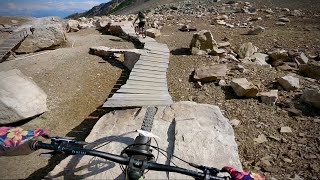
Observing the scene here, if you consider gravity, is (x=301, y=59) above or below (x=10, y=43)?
below

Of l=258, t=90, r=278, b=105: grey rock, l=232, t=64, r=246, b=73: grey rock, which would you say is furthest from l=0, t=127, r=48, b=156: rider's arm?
l=232, t=64, r=246, b=73: grey rock

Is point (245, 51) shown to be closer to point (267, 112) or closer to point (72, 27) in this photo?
point (267, 112)

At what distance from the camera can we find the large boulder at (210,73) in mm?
8562

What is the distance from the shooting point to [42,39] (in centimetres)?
1279

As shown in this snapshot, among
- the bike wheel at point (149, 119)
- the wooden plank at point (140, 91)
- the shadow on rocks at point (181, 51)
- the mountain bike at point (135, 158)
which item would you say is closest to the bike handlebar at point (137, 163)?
the mountain bike at point (135, 158)

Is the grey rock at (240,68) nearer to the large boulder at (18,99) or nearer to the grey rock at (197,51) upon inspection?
the grey rock at (197,51)

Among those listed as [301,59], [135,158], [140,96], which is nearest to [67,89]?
[140,96]

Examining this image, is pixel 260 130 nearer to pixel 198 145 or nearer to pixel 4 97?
pixel 198 145

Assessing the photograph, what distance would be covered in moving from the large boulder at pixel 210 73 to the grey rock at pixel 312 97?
8.27ft

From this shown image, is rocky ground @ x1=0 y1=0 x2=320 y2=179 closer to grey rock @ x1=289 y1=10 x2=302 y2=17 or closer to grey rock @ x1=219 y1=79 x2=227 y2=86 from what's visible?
grey rock @ x1=219 y1=79 x2=227 y2=86

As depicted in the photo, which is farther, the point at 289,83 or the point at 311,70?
the point at 311,70

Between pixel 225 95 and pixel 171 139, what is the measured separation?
3190 millimetres

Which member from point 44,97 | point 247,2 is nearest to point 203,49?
point 44,97

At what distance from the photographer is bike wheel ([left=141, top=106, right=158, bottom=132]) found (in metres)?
5.11
